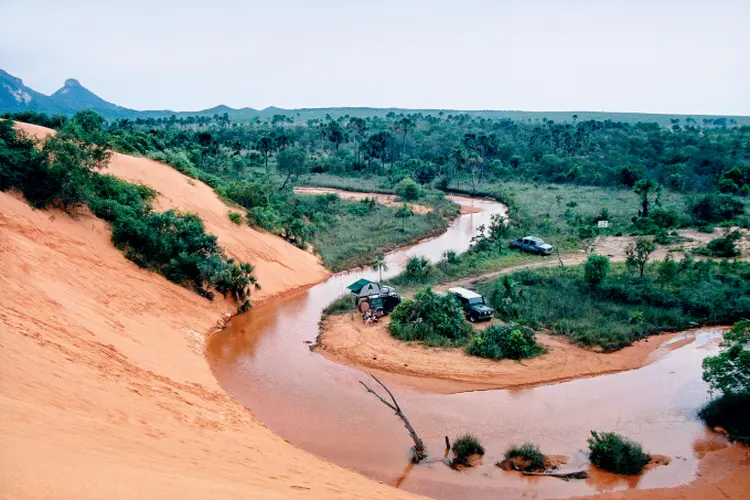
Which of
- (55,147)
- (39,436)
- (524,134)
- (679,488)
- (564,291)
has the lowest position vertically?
(679,488)

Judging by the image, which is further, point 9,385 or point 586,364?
point 586,364

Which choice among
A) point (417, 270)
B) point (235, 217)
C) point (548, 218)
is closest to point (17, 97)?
point (235, 217)

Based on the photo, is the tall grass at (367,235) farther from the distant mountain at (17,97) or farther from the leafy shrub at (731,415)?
the distant mountain at (17,97)

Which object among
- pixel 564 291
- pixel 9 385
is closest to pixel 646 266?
pixel 564 291

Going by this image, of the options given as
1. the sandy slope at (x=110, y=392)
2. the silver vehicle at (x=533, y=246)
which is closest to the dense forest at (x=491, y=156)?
the sandy slope at (x=110, y=392)

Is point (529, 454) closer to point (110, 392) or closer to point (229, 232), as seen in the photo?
point (110, 392)

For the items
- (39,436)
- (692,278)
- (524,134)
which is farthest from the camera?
(524,134)

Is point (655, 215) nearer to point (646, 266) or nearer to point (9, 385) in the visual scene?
point (646, 266)
